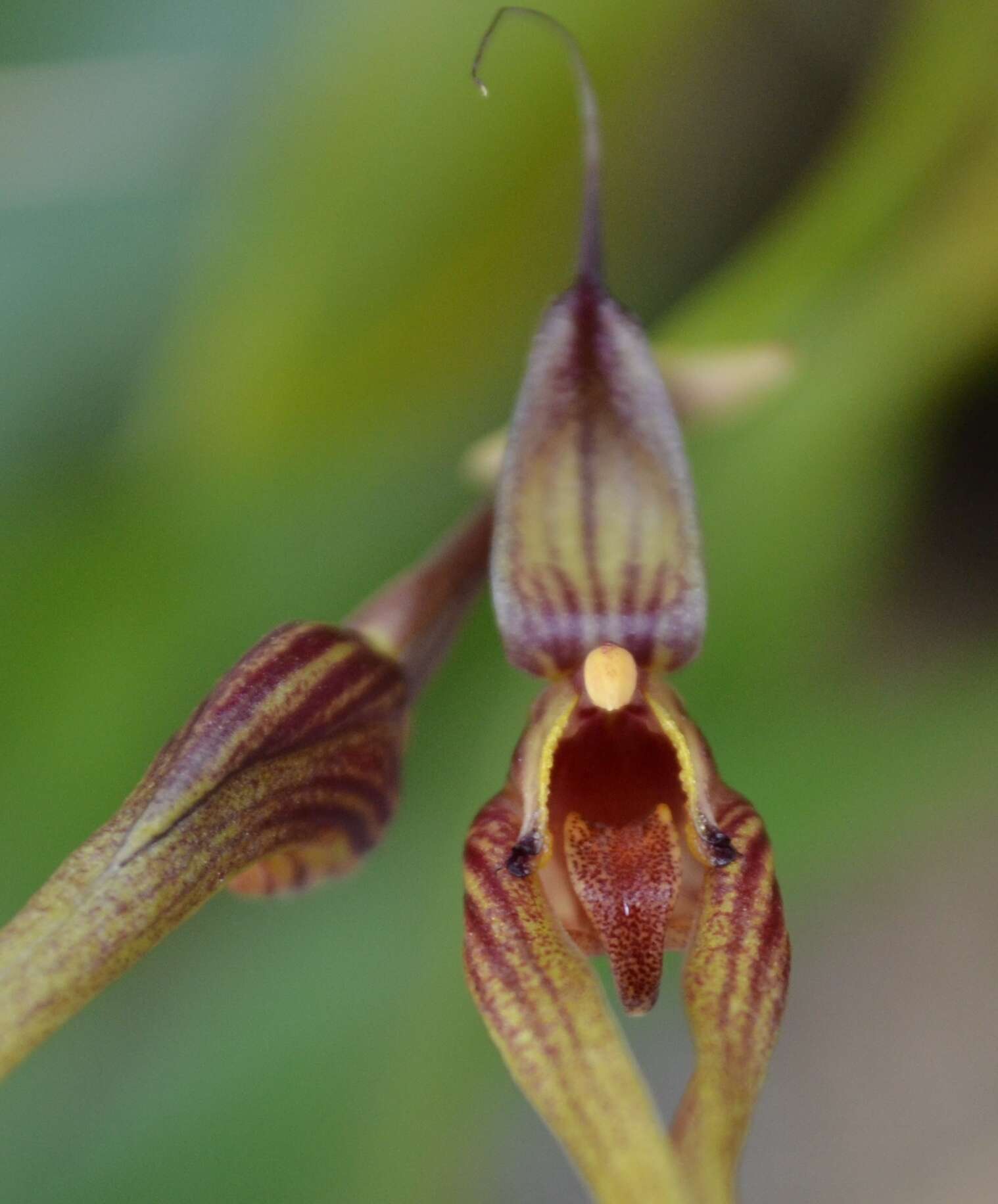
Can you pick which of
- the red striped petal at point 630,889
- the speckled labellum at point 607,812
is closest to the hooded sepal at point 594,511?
the speckled labellum at point 607,812

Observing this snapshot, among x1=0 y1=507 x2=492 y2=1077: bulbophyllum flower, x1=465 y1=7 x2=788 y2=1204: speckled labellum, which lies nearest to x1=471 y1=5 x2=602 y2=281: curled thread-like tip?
x1=465 y1=7 x2=788 y2=1204: speckled labellum

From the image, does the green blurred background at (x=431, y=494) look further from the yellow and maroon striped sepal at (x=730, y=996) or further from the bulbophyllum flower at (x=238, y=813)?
the yellow and maroon striped sepal at (x=730, y=996)

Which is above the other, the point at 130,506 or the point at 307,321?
the point at 307,321

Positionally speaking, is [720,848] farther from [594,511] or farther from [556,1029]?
[594,511]

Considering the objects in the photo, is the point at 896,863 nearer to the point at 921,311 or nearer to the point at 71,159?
the point at 921,311

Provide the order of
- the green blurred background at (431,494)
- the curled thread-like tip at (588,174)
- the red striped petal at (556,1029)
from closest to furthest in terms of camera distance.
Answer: the red striped petal at (556,1029), the curled thread-like tip at (588,174), the green blurred background at (431,494)

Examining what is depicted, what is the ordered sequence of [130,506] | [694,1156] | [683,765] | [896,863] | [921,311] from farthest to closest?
Result: 1. [896,863]
2. [130,506]
3. [921,311]
4. [683,765]
5. [694,1156]

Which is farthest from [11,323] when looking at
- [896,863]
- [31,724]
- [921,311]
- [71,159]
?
→ [896,863]

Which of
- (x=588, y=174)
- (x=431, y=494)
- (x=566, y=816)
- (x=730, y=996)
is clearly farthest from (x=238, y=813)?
(x=431, y=494)
